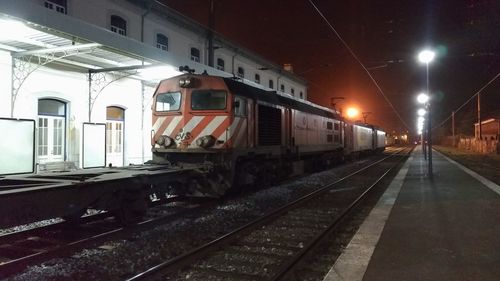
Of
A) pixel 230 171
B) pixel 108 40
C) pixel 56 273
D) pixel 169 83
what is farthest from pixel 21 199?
pixel 108 40

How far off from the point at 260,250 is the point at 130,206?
291 cm

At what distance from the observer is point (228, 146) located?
39.2 ft

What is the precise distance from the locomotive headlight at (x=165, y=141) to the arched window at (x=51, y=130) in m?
6.05

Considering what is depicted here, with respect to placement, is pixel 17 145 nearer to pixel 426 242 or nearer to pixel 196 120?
pixel 196 120

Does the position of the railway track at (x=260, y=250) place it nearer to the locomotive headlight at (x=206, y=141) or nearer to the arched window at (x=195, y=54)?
the locomotive headlight at (x=206, y=141)

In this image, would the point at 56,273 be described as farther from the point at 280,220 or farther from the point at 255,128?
the point at 255,128

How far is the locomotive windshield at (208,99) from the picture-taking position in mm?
12312

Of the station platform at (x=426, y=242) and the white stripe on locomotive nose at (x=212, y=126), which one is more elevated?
the white stripe on locomotive nose at (x=212, y=126)

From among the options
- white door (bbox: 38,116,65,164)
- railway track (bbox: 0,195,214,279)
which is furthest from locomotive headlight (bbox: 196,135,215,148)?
white door (bbox: 38,116,65,164)

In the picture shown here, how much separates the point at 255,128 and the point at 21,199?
8432 mm

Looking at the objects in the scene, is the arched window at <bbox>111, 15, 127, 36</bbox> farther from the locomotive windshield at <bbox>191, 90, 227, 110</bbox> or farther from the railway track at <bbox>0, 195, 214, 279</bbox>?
the railway track at <bbox>0, 195, 214, 279</bbox>

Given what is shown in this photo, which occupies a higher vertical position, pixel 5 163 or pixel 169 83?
pixel 169 83

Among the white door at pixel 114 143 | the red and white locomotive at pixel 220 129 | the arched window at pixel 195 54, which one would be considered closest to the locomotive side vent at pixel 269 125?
the red and white locomotive at pixel 220 129

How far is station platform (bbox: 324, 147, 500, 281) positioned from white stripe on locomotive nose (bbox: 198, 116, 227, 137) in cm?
460
